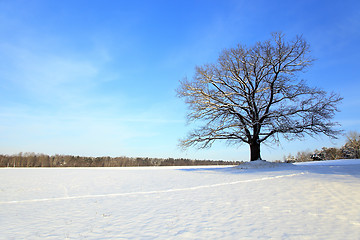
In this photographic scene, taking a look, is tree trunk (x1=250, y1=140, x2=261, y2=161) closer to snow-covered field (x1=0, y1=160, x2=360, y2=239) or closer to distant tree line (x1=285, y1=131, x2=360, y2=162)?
snow-covered field (x1=0, y1=160, x2=360, y2=239)

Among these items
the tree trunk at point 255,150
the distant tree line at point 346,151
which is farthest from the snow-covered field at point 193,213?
the distant tree line at point 346,151

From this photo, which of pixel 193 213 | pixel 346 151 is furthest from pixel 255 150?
pixel 346 151

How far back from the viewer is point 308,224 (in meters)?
5.34

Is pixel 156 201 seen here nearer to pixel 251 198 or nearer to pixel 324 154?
pixel 251 198

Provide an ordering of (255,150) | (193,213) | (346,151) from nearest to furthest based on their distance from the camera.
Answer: (193,213) < (255,150) < (346,151)

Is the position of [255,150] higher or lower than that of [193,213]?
higher

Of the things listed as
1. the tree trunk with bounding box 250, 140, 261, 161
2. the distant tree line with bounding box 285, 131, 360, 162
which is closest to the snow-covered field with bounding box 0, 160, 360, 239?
the tree trunk with bounding box 250, 140, 261, 161

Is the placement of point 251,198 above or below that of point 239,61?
below

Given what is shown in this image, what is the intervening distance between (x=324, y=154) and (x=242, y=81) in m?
40.5

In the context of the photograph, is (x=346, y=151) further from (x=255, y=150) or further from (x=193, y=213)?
(x=193, y=213)

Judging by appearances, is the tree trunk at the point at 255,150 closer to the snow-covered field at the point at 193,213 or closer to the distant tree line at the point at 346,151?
the snow-covered field at the point at 193,213

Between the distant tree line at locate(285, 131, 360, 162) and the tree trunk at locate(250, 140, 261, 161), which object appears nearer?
the tree trunk at locate(250, 140, 261, 161)

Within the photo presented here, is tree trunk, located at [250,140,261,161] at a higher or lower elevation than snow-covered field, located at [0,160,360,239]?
higher

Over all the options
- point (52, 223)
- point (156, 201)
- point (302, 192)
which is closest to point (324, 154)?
point (302, 192)
